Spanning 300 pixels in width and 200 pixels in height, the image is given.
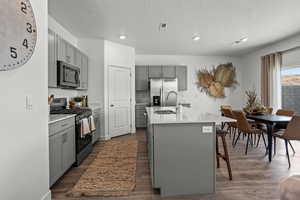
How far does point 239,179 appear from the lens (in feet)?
7.74

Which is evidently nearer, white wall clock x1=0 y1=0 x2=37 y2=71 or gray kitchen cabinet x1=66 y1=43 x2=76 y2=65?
white wall clock x1=0 y1=0 x2=37 y2=71

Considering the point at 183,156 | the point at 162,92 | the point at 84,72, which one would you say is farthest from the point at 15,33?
the point at 162,92

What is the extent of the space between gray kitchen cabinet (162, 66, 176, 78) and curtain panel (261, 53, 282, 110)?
291 centimetres

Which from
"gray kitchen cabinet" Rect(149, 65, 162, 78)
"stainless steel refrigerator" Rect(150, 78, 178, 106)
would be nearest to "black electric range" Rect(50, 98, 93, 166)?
"stainless steel refrigerator" Rect(150, 78, 178, 106)

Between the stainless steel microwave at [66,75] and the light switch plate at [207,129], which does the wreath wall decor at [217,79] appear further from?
the light switch plate at [207,129]

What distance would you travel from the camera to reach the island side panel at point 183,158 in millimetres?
1966

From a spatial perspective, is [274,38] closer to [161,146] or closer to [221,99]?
[221,99]

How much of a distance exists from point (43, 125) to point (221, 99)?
20.6 feet

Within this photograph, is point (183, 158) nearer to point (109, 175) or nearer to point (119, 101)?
point (109, 175)

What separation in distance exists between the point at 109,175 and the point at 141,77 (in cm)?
402

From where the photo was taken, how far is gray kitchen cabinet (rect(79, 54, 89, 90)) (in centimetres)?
409

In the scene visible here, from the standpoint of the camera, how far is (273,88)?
513 centimetres

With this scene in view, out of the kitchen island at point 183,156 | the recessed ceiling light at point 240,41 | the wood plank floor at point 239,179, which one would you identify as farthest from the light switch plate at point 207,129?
the recessed ceiling light at point 240,41

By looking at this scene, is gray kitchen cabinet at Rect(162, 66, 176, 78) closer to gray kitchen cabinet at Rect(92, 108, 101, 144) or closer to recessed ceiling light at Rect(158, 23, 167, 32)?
recessed ceiling light at Rect(158, 23, 167, 32)
